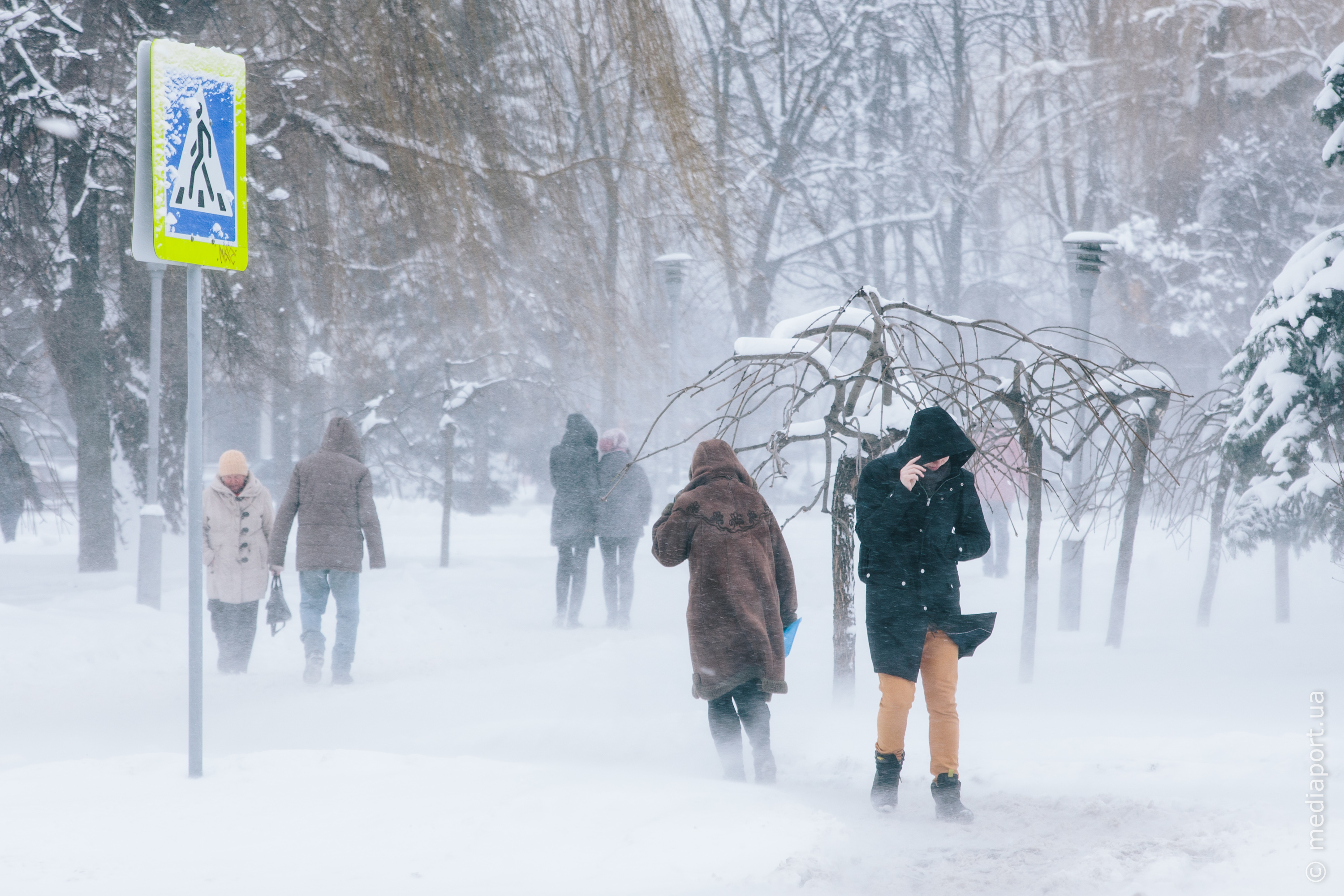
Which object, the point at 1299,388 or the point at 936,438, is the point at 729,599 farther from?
the point at 1299,388

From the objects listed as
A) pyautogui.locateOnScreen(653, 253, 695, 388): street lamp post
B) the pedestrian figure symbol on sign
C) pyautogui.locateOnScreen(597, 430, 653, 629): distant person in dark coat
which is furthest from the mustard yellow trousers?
pyautogui.locateOnScreen(653, 253, 695, 388): street lamp post

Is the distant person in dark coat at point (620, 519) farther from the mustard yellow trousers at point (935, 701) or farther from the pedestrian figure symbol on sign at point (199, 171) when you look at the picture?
the pedestrian figure symbol on sign at point (199, 171)

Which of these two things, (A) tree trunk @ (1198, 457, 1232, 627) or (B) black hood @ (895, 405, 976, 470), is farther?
(A) tree trunk @ (1198, 457, 1232, 627)

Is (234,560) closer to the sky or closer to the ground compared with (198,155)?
closer to the ground

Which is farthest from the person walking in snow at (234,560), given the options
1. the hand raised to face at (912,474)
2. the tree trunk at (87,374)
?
the hand raised to face at (912,474)

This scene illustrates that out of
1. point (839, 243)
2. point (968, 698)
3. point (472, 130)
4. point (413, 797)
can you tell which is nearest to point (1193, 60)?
point (968, 698)

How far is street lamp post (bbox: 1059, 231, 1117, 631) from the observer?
26.8ft

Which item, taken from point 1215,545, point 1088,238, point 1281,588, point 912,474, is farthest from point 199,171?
point 1281,588

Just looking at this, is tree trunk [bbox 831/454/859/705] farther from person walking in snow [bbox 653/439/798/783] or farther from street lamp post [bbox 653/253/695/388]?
street lamp post [bbox 653/253/695/388]

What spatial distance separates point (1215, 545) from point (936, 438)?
6.54m

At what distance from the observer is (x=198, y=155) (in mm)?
4090

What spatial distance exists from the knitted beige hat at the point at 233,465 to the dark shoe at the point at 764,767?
14.9 ft

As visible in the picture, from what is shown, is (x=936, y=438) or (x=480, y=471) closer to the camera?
(x=936, y=438)

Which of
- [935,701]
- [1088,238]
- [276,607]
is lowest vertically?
[276,607]
